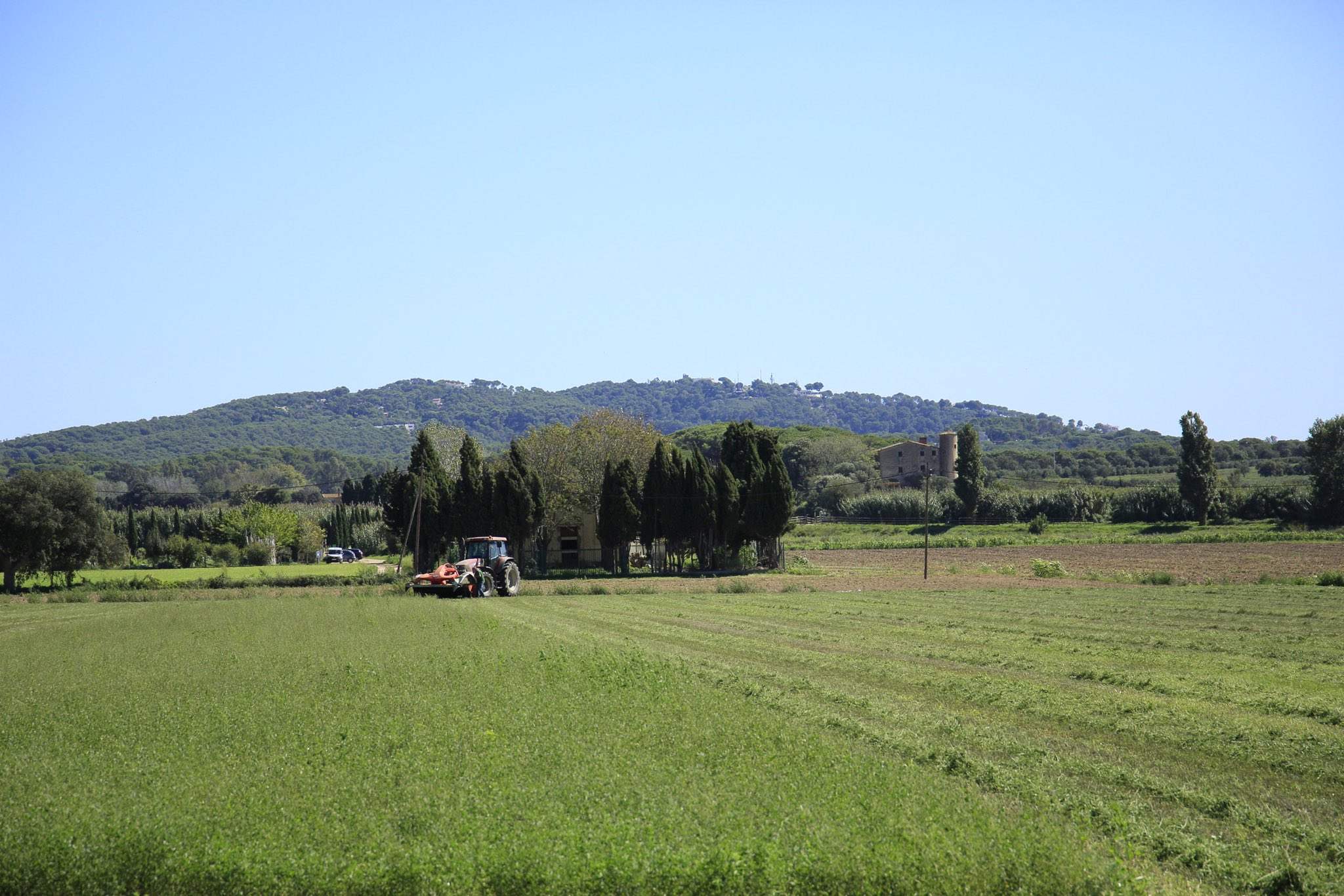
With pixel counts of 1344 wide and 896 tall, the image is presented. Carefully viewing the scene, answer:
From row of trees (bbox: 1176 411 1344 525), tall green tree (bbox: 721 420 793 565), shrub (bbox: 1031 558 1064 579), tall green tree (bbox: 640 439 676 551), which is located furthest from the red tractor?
row of trees (bbox: 1176 411 1344 525)

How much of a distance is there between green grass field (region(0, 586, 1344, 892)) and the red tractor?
53.1 feet

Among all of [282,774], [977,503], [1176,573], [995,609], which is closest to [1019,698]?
[282,774]

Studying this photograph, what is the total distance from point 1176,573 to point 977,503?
47.8 meters

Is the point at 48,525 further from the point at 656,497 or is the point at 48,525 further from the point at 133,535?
the point at 133,535

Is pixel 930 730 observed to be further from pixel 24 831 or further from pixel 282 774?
pixel 24 831

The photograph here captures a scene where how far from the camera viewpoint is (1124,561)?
2334 inches

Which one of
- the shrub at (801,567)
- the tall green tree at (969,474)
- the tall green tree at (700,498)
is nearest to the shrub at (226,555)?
the tall green tree at (700,498)

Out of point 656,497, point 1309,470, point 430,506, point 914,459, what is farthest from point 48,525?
point 914,459

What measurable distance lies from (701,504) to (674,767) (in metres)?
48.9

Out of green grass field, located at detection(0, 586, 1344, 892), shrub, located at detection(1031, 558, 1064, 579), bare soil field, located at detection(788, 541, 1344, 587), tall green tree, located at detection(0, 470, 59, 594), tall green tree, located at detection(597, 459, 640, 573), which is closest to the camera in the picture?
green grass field, located at detection(0, 586, 1344, 892)

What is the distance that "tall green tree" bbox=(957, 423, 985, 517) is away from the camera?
9706 cm

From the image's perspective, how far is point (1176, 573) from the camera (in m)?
50.1

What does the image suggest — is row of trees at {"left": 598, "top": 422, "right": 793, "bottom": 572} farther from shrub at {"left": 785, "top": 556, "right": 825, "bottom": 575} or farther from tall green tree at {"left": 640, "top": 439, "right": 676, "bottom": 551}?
shrub at {"left": 785, "top": 556, "right": 825, "bottom": 575}

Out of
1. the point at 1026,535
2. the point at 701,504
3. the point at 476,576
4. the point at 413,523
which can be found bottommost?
the point at 1026,535
